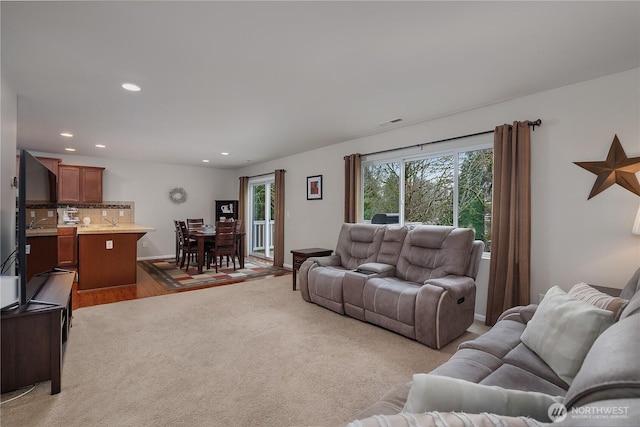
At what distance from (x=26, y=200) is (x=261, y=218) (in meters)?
5.93

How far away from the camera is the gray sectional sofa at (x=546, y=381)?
607 millimetres

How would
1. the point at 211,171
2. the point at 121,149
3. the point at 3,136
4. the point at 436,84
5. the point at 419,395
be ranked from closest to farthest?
the point at 419,395 → the point at 3,136 → the point at 436,84 → the point at 121,149 → the point at 211,171

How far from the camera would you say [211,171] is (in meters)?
8.31

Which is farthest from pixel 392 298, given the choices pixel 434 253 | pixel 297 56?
pixel 297 56

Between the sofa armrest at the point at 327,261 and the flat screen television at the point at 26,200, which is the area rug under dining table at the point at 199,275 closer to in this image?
the sofa armrest at the point at 327,261

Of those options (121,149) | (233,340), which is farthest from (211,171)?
(233,340)

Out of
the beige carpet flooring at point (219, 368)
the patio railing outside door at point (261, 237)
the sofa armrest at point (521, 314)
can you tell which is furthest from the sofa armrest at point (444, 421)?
the patio railing outside door at point (261, 237)

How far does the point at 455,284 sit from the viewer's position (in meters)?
2.77

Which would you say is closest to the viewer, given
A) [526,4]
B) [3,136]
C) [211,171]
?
[526,4]

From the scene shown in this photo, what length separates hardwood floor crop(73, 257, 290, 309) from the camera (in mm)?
3994

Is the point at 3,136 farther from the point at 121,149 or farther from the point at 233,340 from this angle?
the point at 121,149

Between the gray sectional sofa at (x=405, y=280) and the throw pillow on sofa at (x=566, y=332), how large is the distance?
106 centimetres

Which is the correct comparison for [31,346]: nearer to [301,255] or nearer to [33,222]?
[33,222]

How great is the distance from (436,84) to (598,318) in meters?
2.20
